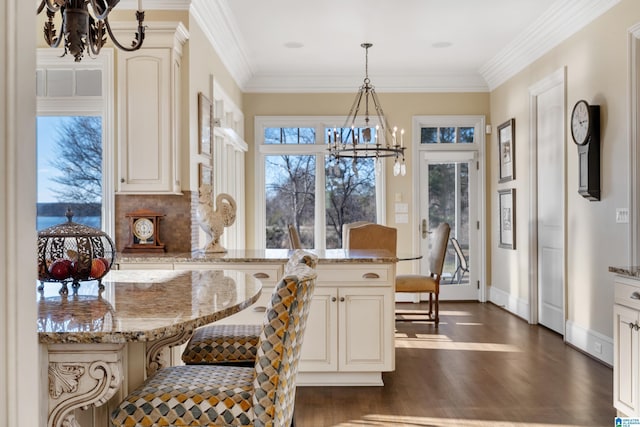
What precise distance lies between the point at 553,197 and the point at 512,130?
4.33 feet

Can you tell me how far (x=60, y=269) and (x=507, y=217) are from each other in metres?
5.61

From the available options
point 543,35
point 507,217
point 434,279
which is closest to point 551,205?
point 507,217

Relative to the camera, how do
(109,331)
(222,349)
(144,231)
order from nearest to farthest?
(109,331) → (222,349) → (144,231)

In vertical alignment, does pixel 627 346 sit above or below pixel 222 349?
below

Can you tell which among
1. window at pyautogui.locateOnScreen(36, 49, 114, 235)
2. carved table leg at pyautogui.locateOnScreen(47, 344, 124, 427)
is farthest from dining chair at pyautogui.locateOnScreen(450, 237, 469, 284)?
carved table leg at pyautogui.locateOnScreen(47, 344, 124, 427)

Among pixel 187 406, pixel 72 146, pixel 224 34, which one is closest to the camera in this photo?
pixel 187 406

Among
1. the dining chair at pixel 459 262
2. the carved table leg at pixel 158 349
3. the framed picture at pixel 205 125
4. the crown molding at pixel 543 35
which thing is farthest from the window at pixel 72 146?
the dining chair at pixel 459 262

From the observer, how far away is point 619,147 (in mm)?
4121

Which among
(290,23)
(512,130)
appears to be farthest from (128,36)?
(512,130)

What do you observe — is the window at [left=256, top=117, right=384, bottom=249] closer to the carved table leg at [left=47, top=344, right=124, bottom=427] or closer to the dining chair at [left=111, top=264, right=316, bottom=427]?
the dining chair at [left=111, top=264, right=316, bottom=427]

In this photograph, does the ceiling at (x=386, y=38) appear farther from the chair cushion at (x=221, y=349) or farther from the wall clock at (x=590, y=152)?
the chair cushion at (x=221, y=349)

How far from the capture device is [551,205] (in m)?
5.44

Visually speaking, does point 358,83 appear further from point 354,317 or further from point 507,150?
point 354,317

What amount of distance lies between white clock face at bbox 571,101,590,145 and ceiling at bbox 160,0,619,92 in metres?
0.72
